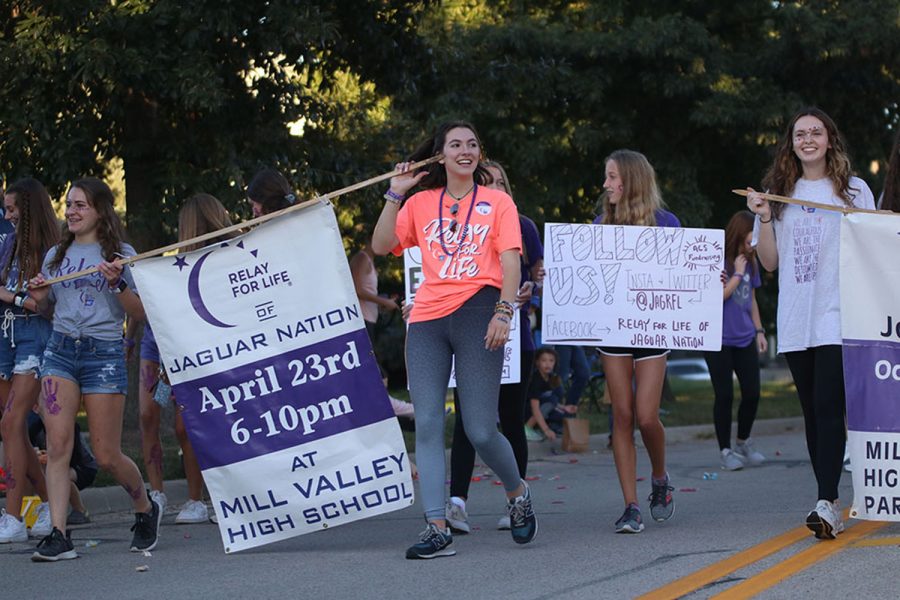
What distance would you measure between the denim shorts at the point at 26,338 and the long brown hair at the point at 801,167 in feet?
12.9

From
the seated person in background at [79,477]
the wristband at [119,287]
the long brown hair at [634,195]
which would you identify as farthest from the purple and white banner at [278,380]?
the seated person in background at [79,477]

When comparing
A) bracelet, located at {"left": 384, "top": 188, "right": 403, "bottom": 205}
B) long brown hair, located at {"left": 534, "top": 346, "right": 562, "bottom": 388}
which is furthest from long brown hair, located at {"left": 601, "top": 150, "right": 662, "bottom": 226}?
long brown hair, located at {"left": 534, "top": 346, "right": 562, "bottom": 388}

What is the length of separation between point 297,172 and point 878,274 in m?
6.54

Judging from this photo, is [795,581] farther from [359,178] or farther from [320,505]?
[359,178]

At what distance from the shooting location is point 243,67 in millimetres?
12133

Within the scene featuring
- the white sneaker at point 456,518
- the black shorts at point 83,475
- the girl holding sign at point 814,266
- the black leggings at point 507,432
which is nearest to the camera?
the girl holding sign at point 814,266

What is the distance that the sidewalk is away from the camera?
30.1ft

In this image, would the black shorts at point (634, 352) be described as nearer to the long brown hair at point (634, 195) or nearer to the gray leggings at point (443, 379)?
the long brown hair at point (634, 195)

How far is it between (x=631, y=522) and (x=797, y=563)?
1.24m

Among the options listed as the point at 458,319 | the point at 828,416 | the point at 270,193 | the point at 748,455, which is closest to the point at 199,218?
the point at 270,193

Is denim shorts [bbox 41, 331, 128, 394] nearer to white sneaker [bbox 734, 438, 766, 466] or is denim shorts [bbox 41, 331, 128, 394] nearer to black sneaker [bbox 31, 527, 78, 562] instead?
black sneaker [bbox 31, 527, 78, 562]

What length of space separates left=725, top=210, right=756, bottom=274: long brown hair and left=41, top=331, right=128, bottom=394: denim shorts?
5.69 meters

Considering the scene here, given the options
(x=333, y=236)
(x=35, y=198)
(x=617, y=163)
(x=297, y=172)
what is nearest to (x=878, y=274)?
(x=617, y=163)

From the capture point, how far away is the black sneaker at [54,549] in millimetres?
7000
